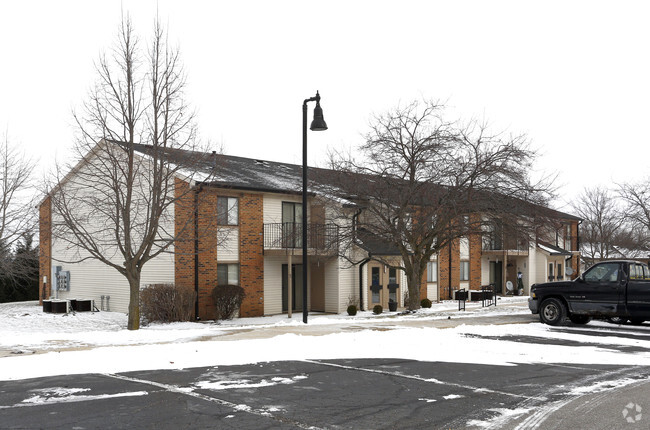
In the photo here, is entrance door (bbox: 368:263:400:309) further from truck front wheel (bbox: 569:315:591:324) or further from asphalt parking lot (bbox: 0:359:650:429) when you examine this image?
asphalt parking lot (bbox: 0:359:650:429)

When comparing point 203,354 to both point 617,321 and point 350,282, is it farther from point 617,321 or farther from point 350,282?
point 350,282

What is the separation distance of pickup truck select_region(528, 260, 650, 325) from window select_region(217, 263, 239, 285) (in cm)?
1289

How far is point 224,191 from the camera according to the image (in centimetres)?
2623

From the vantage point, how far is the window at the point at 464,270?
3831cm

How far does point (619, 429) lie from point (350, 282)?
23.2 m

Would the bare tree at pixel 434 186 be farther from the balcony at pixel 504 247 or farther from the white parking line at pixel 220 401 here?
the white parking line at pixel 220 401

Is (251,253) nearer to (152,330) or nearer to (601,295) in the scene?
(152,330)

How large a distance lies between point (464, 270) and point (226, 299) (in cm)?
1819

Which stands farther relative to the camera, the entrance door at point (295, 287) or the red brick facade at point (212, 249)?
the entrance door at point (295, 287)

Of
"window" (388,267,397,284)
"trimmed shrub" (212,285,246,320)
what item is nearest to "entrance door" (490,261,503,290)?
"window" (388,267,397,284)

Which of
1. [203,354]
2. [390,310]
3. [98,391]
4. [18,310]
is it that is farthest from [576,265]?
[98,391]

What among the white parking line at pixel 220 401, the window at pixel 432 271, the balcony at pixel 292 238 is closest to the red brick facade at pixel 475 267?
the window at pixel 432 271

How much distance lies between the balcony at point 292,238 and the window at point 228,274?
164cm

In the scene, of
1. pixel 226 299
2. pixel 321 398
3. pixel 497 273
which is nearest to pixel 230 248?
pixel 226 299
